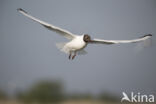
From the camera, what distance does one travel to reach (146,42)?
A: 2.60m

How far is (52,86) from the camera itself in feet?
8.90

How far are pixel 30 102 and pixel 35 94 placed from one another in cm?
6

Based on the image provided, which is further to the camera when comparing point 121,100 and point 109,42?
point 121,100

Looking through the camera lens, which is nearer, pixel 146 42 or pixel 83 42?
pixel 83 42

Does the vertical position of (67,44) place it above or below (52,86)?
above

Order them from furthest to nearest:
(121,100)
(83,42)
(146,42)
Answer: (121,100) → (146,42) → (83,42)

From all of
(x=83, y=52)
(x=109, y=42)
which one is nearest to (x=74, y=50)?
(x=83, y=52)

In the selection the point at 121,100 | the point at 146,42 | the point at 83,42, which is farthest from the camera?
the point at 121,100

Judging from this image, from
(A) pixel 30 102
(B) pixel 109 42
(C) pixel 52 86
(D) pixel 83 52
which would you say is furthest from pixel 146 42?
(A) pixel 30 102

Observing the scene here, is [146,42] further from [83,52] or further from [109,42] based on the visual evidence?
[83,52]

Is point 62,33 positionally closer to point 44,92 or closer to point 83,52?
point 83,52

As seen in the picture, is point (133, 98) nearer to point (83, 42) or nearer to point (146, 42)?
point (146, 42)

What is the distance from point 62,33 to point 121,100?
26.4 inches

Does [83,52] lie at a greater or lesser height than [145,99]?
greater
